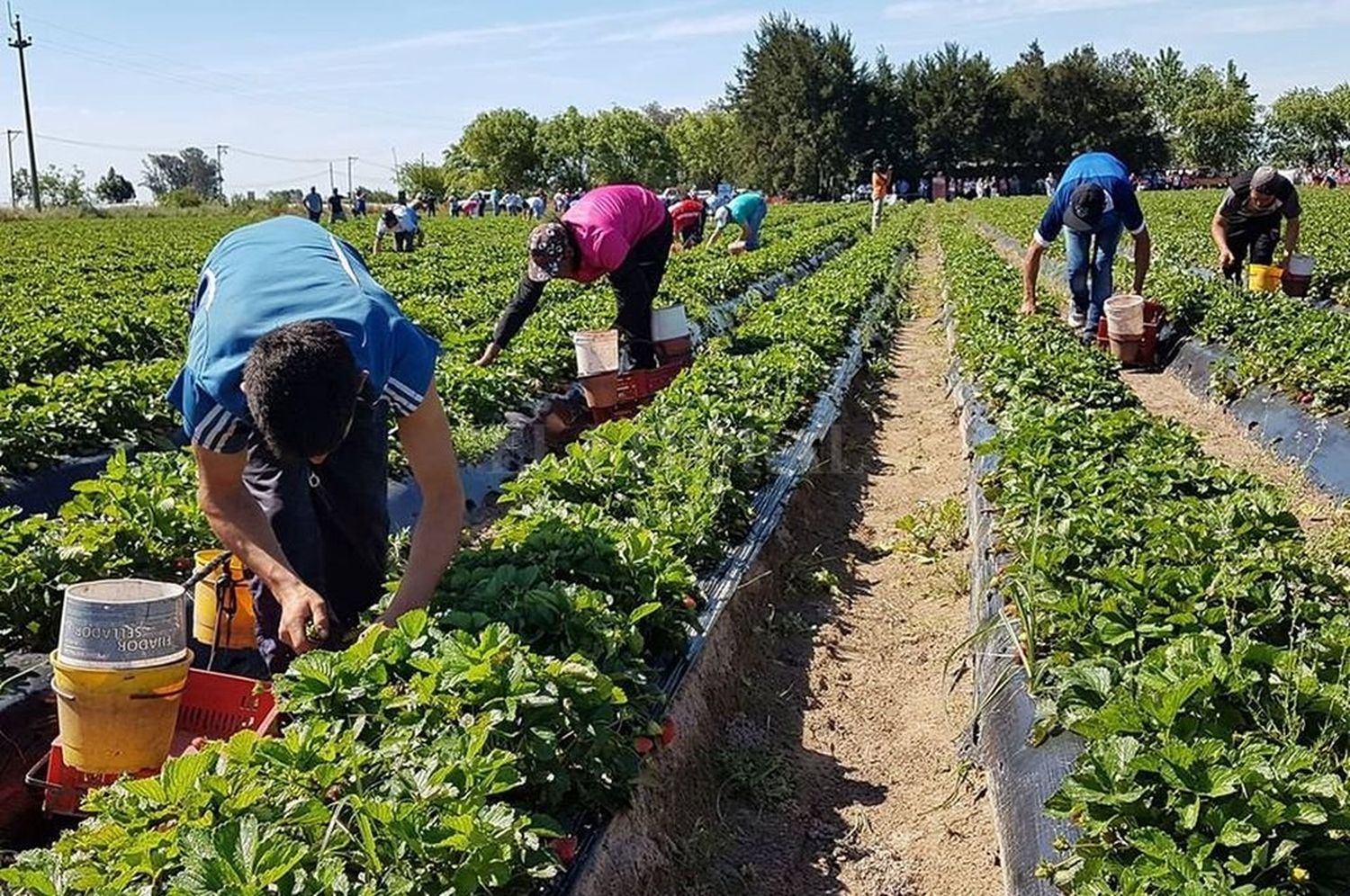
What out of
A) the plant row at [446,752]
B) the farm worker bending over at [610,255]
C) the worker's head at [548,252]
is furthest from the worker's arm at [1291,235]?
the plant row at [446,752]

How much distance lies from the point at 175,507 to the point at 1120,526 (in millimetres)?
3712

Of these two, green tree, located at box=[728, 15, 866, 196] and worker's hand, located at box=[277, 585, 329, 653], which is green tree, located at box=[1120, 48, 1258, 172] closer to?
green tree, located at box=[728, 15, 866, 196]

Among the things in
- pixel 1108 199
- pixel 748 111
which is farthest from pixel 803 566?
pixel 748 111

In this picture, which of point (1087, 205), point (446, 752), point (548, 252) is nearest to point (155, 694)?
point (446, 752)

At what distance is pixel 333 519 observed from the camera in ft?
13.0

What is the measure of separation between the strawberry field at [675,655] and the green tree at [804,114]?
6609 centimetres

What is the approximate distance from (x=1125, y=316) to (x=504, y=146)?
74.2m

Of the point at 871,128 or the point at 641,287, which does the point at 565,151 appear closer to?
the point at 871,128

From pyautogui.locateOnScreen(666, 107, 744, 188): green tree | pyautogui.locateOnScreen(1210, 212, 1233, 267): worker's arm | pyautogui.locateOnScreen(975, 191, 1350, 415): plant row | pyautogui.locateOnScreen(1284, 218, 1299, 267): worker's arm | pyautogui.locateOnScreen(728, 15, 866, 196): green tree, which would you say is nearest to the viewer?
pyautogui.locateOnScreen(975, 191, 1350, 415): plant row

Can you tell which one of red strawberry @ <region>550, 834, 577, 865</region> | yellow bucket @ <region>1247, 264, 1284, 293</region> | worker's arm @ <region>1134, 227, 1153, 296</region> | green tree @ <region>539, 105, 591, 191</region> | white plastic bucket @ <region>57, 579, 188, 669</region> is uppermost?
green tree @ <region>539, 105, 591, 191</region>

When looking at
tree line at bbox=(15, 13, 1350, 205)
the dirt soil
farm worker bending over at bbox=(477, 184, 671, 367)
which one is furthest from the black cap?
tree line at bbox=(15, 13, 1350, 205)

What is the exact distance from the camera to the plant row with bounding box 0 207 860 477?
7.14 meters

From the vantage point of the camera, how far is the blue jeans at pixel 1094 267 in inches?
399

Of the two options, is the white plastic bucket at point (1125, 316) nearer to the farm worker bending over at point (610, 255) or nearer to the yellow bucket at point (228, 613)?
the farm worker bending over at point (610, 255)
